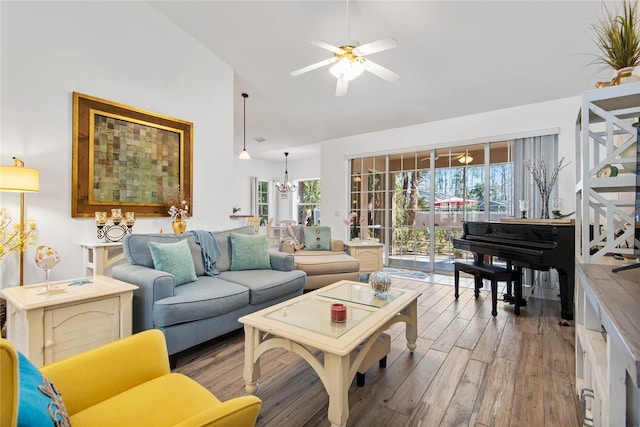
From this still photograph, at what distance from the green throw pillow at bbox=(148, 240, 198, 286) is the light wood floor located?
601 mm

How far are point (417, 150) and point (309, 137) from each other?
241 centimetres

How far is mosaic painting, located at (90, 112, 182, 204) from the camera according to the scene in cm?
296

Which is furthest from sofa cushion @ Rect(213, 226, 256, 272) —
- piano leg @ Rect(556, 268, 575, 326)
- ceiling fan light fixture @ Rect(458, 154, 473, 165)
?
ceiling fan light fixture @ Rect(458, 154, 473, 165)

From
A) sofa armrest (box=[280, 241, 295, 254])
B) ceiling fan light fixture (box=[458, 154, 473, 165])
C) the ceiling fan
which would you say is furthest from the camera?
ceiling fan light fixture (box=[458, 154, 473, 165])

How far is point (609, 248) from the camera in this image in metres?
1.39

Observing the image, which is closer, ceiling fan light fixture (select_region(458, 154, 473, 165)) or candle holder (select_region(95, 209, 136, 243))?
candle holder (select_region(95, 209, 136, 243))

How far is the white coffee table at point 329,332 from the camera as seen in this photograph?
1.36 m

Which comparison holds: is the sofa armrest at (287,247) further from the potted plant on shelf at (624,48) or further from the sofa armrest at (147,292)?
the potted plant on shelf at (624,48)

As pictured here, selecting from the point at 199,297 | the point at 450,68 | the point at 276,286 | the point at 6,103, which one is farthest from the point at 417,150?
the point at 6,103

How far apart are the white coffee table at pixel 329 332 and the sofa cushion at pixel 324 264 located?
1.42 metres

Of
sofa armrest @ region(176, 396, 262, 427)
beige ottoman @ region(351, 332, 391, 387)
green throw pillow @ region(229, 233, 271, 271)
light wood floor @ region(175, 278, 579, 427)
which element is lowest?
light wood floor @ region(175, 278, 579, 427)

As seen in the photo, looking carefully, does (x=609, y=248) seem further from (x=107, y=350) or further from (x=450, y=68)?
(x=450, y=68)

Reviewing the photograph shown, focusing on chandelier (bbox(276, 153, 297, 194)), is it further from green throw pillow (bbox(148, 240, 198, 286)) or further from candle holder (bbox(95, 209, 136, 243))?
green throw pillow (bbox(148, 240, 198, 286))

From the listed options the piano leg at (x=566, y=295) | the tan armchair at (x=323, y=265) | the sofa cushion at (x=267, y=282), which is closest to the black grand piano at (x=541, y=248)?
the piano leg at (x=566, y=295)
